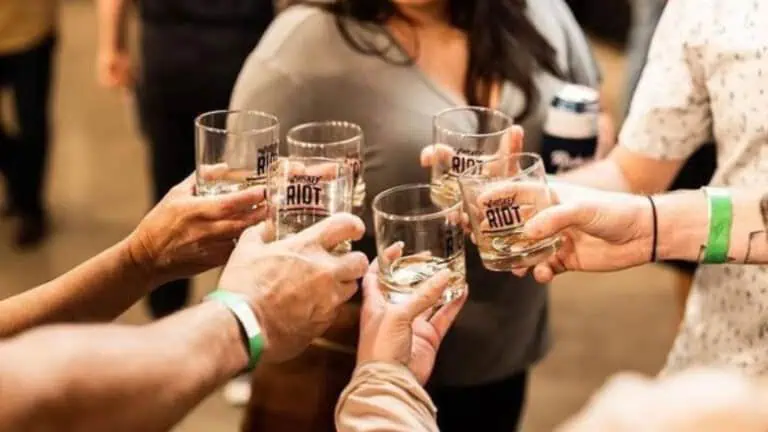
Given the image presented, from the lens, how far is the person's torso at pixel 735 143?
55.2 inches

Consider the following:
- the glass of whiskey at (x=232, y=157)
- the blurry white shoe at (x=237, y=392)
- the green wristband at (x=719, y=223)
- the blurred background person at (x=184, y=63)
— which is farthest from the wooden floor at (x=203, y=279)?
the green wristband at (x=719, y=223)

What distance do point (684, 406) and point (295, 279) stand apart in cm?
53

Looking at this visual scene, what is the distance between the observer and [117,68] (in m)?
2.92

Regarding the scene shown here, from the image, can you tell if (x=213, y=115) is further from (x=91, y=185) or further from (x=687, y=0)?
(x=91, y=185)

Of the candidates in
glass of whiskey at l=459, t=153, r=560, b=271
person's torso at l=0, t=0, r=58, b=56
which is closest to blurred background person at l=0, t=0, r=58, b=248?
person's torso at l=0, t=0, r=58, b=56

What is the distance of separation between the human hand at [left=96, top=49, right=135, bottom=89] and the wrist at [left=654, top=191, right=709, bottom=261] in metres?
1.88

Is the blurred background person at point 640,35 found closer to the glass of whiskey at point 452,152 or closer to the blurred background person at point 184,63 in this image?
the blurred background person at point 184,63

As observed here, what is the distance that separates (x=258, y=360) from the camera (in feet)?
3.56

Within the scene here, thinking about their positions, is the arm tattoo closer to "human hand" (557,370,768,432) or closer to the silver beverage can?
the silver beverage can

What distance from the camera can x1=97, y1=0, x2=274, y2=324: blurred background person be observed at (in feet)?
8.29

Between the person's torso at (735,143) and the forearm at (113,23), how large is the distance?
6.01 feet

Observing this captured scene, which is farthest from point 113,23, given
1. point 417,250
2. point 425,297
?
point 425,297

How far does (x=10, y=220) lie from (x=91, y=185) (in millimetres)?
375

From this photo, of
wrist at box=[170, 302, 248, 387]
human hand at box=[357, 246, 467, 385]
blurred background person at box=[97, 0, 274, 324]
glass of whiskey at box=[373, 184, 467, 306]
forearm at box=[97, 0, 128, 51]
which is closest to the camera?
wrist at box=[170, 302, 248, 387]
